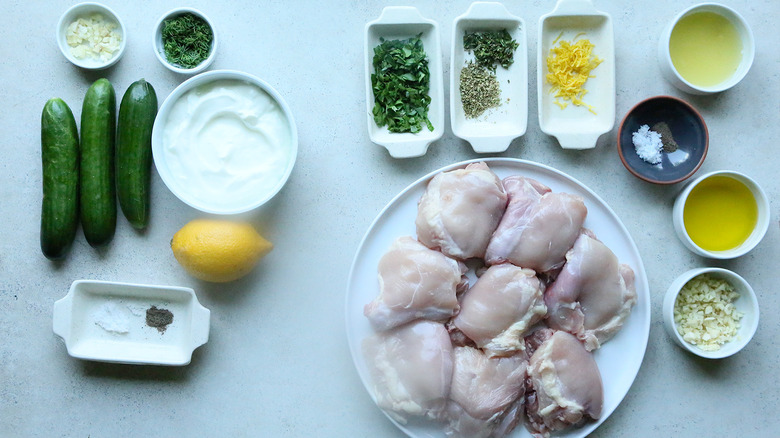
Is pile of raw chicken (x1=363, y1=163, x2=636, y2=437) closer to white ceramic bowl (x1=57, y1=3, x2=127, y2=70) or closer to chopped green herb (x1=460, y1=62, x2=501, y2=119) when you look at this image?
chopped green herb (x1=460, y1=62, x2=501, y2=119)

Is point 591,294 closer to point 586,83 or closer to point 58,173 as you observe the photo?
point 586,83

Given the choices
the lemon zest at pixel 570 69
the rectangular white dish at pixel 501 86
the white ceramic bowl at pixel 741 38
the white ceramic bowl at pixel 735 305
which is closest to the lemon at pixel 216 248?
the rectangular white dish at pixel 501 86

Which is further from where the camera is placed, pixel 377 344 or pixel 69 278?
pixel 69 278

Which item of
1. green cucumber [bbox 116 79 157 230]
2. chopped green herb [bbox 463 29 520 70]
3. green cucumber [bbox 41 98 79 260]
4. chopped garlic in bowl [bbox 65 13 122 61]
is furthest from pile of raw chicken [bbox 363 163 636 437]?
chopped garlic in bowl [bbox 65 13 122 61]

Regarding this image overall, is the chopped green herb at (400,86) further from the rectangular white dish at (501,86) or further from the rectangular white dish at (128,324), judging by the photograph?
the rectangular white dish at (128,324)

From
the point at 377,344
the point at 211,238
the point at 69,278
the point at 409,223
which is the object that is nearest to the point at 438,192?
the point at 409,223

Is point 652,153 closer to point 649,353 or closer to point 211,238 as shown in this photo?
point 649,353
